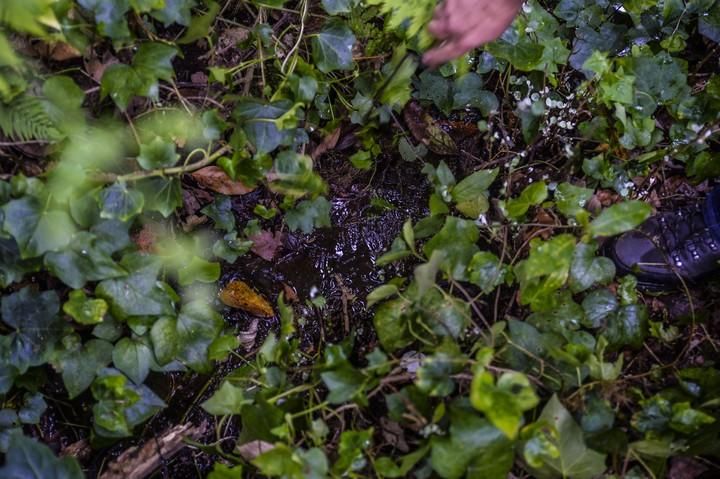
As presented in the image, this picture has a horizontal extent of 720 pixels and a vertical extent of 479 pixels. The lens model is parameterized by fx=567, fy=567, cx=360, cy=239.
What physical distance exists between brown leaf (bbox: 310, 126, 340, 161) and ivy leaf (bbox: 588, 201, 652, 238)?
0.95 meters

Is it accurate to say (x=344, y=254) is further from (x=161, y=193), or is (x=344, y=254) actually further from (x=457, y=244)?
(x=161, y=193)

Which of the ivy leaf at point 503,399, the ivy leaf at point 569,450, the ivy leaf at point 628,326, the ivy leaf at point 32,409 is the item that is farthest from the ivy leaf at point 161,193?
the ivy leaf at point 628,326

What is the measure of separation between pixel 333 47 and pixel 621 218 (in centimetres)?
104

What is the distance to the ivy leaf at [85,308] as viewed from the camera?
1609 millimetres

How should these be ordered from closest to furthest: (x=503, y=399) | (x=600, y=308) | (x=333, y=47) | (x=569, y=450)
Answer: (x=503, y=399)
(x=569, y=450)
(x=600, y=308)
(x=333, y=47)

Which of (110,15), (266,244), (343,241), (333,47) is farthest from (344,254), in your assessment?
(110,15)

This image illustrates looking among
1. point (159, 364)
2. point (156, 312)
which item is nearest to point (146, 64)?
point (156, 312)

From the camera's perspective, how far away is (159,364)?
1707 mm

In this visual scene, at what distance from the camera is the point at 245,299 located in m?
1.98

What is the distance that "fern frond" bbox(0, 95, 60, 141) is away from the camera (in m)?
1.57

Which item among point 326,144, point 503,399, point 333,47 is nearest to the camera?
point 503,399

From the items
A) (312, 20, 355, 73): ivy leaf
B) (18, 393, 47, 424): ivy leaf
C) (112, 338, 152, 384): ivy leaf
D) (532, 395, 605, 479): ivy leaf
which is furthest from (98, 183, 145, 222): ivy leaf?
(532, 395, 605, 479): ivy leaf

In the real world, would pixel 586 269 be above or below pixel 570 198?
below

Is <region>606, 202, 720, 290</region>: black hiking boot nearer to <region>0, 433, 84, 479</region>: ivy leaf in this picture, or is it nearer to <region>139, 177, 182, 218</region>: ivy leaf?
<region>139, 177, 182, 218</region>: ivy leaf
